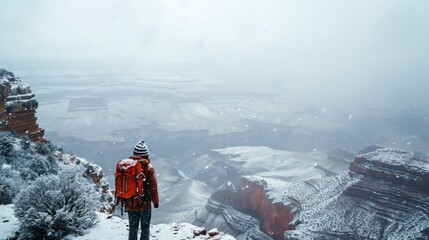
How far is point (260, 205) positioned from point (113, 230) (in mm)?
40138

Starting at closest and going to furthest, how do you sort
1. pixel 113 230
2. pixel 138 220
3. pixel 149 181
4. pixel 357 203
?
1. pixel 149 181
2. pixel 138 220
3. pixel 113 230
4. pixel 357 203

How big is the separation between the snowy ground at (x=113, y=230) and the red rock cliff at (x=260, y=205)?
98.8 feet

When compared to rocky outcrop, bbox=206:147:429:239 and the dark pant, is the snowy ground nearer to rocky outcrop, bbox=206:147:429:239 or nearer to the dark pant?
the dark pant

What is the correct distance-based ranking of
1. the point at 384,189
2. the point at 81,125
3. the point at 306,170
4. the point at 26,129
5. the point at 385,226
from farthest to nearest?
the point at 81,125 → the point at 306,170 → the point at 384,189 → the point at 385,226 → the point at 26,129

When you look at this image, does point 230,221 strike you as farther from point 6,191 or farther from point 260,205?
point 6,191

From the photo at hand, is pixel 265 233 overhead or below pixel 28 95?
below

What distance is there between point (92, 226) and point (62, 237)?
2.82 feet

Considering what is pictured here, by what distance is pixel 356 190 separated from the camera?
35219mm

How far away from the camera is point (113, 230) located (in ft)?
22.0

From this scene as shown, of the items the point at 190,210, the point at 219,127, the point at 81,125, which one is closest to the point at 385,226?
the point at 190,210

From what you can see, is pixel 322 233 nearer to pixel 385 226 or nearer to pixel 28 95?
pixel 385 226

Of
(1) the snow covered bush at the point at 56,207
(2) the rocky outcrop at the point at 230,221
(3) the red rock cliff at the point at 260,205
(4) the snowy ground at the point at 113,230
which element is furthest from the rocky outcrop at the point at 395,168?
(1) the snow covered bush at the point at 56,207

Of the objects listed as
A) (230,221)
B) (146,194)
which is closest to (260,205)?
(230,221)

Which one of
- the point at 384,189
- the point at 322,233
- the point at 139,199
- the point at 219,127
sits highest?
the point at 139,199
